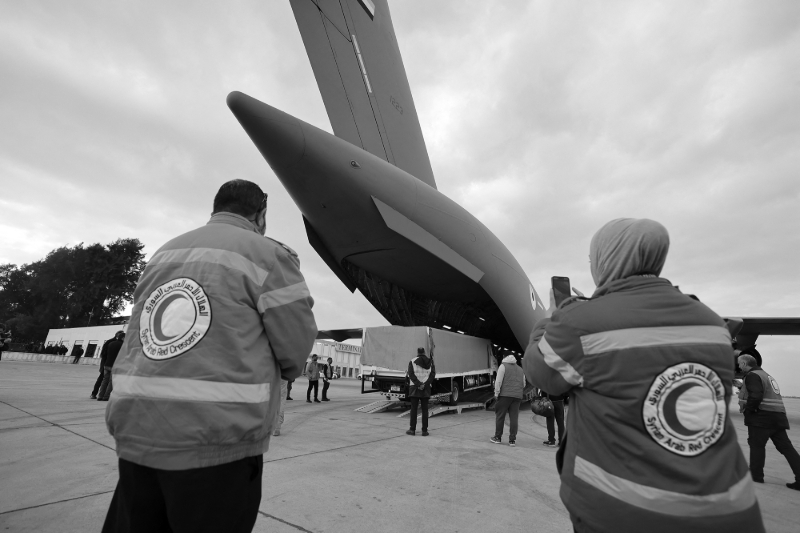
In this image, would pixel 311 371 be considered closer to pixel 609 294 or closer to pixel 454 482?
pixel 454 482

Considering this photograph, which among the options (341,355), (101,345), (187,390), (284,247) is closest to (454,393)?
(284,247)

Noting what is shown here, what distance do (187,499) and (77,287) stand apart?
60.5m

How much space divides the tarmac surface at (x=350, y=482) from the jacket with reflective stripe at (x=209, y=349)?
174 cm

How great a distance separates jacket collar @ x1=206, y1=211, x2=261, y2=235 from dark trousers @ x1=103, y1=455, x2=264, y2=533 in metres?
0.89

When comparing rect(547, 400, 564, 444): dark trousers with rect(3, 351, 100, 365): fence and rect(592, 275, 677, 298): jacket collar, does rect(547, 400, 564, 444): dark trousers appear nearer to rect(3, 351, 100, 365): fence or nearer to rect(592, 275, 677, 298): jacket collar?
rect(592, 275, 677, 298): jacket collar

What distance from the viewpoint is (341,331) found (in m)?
24.2

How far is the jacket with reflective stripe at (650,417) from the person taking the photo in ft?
3.79

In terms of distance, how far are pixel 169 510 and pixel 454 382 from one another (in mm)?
10495

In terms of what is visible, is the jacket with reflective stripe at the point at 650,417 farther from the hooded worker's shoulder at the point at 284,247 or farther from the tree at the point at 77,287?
the tree at the point at 77,287

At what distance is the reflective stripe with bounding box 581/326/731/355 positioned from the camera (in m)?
1.27

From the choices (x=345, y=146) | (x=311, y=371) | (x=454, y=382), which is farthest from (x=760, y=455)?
(x=311, y=371)

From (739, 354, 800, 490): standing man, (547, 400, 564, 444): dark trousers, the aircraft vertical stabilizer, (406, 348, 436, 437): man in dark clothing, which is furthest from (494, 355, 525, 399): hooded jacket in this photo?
the aircraft vertical stabilizer

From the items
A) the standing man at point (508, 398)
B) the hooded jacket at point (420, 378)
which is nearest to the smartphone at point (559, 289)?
the standing man at point (508, 398)

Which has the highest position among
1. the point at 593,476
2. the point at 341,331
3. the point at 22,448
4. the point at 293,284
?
the point at 341,331
